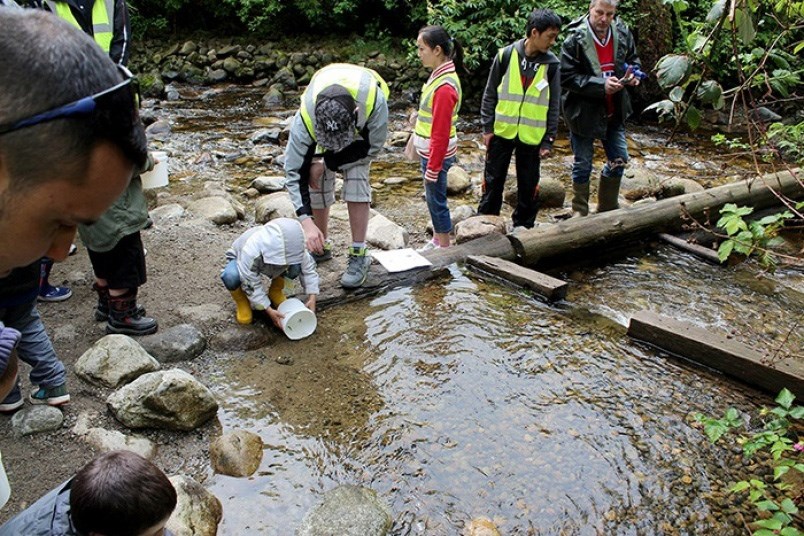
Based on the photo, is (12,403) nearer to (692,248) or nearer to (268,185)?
(268,185)

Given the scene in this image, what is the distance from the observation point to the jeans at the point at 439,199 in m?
5.12

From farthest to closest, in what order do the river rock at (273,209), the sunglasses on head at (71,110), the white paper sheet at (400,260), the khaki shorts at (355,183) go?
the river rock at (273,209) < the white paper sheet at (400,260) < the khaki shorts at (355,183) < the sunglasses on head at (71,110)

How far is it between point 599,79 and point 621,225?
4.16 ft

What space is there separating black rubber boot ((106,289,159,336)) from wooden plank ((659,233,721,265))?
4.46 metres

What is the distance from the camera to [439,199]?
5.16 m

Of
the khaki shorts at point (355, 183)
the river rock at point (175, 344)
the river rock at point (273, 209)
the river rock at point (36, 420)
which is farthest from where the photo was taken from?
the river rock at point (273, 209)

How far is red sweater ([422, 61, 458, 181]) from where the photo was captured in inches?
190

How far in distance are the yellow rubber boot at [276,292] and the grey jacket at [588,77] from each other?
3114 mm

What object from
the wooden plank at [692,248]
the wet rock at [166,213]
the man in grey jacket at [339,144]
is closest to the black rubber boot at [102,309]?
the man in grey jacket at [339,144]

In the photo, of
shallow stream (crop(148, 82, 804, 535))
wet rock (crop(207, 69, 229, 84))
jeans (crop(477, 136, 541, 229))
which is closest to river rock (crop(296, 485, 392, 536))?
shallow stream (crop(148, 82, 804, 535))

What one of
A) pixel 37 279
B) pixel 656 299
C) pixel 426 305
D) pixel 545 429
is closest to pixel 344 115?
pixel 426 305

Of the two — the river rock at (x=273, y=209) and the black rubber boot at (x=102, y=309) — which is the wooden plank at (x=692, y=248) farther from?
the black rubber boot at (x=102, y=309)

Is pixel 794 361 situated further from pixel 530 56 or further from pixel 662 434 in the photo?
pixel 530 56

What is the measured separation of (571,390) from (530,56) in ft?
9.72
